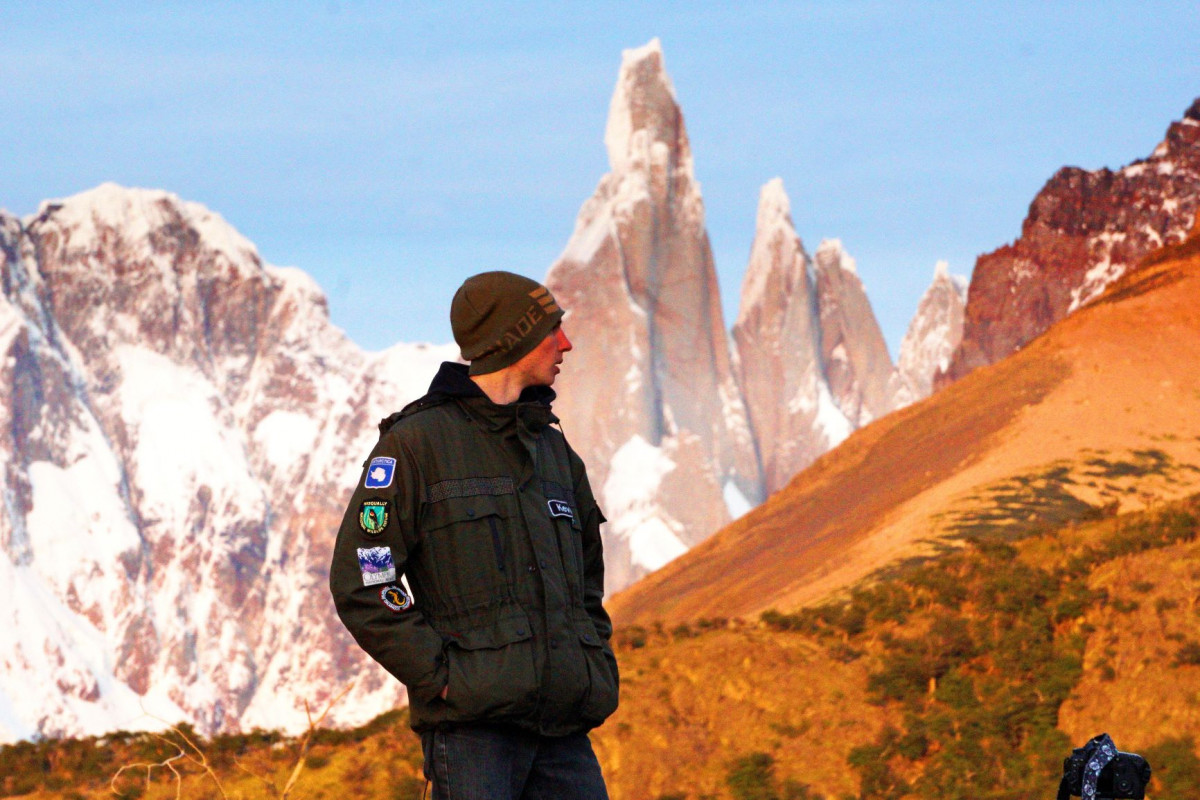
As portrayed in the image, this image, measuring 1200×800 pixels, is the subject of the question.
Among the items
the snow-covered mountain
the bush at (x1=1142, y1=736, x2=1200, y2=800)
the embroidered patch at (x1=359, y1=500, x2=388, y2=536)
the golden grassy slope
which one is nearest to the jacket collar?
the embroidered patch at (x1=359, y1=500, x2=388, y2=536)

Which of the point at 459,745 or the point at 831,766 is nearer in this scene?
the point at 459,745

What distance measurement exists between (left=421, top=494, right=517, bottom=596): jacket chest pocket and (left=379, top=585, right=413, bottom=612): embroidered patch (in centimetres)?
14

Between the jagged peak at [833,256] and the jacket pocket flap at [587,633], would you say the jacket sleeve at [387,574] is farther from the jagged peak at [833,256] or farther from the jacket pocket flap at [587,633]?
the jagged peak at [833,256]

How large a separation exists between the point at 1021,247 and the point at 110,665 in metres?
97.1

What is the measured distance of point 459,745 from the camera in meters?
4.11

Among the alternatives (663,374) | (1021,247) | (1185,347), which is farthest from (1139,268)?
(663,374)

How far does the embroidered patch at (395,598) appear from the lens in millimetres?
4031

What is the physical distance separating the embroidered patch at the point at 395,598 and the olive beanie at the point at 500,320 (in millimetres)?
701

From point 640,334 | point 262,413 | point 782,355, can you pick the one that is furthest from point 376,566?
point 262,413

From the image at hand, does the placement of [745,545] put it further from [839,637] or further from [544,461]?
[544,461]

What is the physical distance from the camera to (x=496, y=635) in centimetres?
409

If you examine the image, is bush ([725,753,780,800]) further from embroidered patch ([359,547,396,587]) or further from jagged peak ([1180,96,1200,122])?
jagged peak ([1180,96,1200,122])

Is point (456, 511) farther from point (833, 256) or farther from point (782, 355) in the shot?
point (833, 256)

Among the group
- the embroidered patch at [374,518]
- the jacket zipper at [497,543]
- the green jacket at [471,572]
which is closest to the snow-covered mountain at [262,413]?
the green jacket at [471,572]
